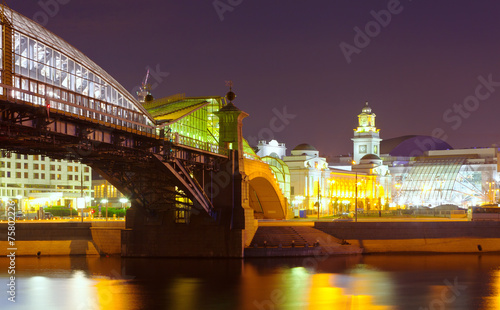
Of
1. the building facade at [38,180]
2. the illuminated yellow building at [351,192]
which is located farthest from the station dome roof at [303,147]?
the building facade at [38,180]

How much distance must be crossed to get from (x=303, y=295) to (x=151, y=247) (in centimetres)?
2521

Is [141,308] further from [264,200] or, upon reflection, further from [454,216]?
[454,216]

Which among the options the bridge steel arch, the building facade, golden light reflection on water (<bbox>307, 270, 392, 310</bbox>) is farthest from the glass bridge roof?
the building facade

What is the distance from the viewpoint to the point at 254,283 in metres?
56.8

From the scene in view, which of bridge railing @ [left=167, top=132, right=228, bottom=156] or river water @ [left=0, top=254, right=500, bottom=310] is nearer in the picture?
river water @ [left=0, top=254, right=500, bottom=310]

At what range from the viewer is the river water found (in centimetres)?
4856

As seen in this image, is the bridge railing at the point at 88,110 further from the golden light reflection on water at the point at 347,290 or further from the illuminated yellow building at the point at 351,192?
the illuminated yellow building at the point at 351,192

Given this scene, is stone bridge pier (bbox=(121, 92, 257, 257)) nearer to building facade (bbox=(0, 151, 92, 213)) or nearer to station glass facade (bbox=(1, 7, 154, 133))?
station glass facade (bbox=(1, 7, 154, 133))

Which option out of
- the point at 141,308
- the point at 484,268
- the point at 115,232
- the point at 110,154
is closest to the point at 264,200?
the point at 115,232

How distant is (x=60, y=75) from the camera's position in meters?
56.8

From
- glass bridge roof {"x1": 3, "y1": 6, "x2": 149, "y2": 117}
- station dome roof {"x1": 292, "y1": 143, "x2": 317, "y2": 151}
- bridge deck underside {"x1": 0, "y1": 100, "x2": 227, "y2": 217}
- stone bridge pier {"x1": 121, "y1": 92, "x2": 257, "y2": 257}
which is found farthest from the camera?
station dome roof {"x1": 292, "y1": 143, "x2": 317, "y2": 151}

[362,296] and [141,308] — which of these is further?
[362,296]

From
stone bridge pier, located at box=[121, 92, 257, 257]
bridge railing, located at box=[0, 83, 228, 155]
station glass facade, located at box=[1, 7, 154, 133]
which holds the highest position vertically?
station glass facade, located at box=[1, 7, 154, 133]

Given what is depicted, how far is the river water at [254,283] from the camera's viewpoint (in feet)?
159
